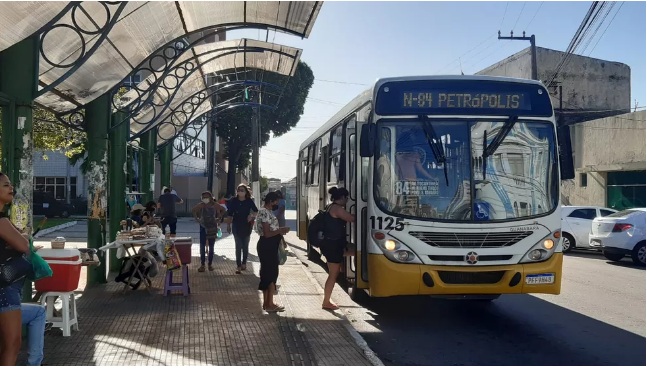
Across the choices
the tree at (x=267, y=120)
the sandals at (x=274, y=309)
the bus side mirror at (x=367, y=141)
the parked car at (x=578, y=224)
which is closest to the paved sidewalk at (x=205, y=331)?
the sandals at (x=274, y=309)

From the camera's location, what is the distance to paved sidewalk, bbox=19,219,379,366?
21.9 ft

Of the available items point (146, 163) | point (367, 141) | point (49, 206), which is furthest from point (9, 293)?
point (49, 206)

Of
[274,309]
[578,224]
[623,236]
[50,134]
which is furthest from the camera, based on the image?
[578,224]

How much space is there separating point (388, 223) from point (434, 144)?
1130 mm

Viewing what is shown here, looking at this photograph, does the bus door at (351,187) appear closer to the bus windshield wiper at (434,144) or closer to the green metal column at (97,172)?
the bus windshield wiper at (434,144)

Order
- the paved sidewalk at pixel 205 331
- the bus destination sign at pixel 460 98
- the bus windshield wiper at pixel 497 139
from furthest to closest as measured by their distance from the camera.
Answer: the bus destination sign at pixel 460 98, the bus windshield wiper at pixel 497 139, the paved sidewalk at pixel 205 331

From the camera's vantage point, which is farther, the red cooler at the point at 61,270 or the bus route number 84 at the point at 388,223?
the bus route number 84 at the point at 388,223

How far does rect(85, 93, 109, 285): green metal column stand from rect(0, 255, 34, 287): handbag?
21.6 feet

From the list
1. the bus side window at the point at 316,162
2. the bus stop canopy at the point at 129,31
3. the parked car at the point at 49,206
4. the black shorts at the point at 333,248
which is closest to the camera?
the black shorts at the point at 333,248

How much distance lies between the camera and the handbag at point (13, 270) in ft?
16.1

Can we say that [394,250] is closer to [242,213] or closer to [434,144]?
[434,144]

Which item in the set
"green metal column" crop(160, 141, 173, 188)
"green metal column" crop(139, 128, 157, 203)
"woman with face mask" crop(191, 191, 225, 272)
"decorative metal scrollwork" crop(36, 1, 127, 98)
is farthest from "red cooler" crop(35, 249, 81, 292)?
"green metal column" crop(160, 141, 173, 188)

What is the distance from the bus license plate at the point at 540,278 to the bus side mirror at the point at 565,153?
4.06 ft

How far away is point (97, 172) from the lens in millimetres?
11484
